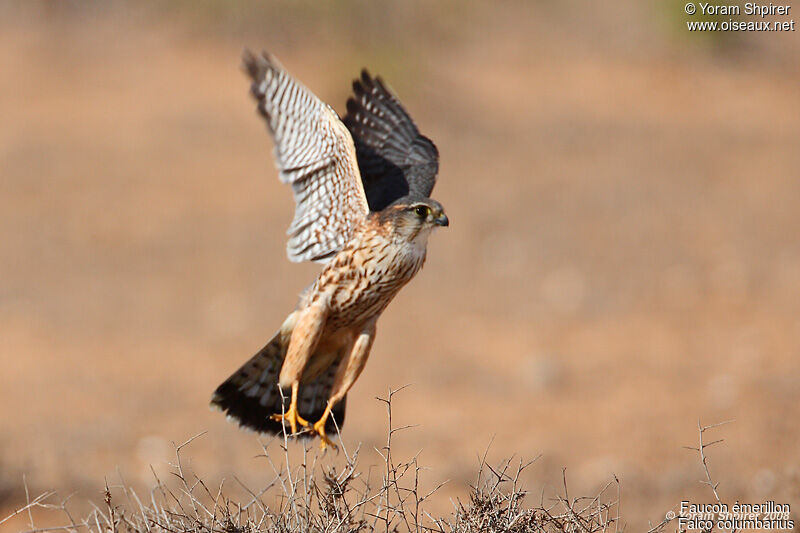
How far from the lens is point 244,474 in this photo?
288 inches

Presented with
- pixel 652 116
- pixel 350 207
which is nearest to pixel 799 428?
pixel 350 207

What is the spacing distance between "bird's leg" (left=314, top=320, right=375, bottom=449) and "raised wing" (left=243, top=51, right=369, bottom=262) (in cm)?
43

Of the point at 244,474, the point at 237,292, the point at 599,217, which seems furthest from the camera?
the point at 599,217

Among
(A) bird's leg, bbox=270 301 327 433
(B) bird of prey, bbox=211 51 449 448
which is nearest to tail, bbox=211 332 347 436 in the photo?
(B) bird of prey, bbox=211 51 449 448

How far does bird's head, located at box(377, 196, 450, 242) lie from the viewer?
468 cm

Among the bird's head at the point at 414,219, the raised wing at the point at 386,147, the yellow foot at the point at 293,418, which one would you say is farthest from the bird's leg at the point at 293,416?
the raised wing at the point at 386,147

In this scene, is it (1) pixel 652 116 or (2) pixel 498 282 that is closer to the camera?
(2) pixel 498 282

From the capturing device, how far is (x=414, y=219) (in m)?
4.70

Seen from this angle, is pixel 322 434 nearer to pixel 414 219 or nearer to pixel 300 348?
pixel 300 348

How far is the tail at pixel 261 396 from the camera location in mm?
4816

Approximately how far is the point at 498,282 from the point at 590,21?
7670mm

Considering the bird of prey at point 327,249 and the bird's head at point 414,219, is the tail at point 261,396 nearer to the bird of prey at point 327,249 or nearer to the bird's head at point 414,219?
the bird of prey at point 327,249

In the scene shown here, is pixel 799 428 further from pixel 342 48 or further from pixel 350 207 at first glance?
pixel 342 48

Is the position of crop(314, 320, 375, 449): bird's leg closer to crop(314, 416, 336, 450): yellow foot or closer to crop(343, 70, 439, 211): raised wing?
crop(314, 416, 336, 450): yellow foot
